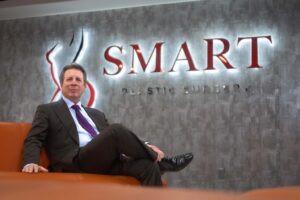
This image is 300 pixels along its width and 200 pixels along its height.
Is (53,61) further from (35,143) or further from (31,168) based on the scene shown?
(31,168)

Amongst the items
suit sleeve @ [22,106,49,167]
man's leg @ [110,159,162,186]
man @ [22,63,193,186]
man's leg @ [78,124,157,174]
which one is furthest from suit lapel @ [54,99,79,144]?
man's leg @ [110,159,162,186]

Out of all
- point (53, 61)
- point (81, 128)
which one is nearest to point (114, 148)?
point (81, 128)

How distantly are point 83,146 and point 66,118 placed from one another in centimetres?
30

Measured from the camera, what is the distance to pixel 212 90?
172 inches

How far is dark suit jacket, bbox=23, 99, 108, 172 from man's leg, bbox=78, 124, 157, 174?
0.18m

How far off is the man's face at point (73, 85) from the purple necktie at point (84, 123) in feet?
0.30

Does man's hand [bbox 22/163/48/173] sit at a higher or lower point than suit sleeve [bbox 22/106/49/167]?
lower

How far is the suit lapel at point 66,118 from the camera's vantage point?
258 centimetres

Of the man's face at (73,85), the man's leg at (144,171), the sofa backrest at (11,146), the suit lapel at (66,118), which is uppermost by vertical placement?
→ the man's face at (73,85)

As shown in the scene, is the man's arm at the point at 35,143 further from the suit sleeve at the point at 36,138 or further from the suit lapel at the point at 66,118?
the suit lapel at the point at 66,118

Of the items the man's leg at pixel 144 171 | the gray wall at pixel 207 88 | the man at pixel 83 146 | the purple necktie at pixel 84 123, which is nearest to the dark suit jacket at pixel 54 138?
the man at pixel 83 146

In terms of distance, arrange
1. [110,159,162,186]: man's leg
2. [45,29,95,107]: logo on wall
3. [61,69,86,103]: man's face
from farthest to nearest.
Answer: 1. [45,29,95,107]: logo on wall
2. [61,69,86,103]: man's face
3. [110,159,162,186]: man's leg

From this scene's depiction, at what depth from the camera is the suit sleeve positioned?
2355 millimetres

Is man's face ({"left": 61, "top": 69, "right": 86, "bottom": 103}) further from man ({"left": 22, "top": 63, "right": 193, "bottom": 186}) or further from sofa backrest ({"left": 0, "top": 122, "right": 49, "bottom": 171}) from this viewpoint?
sofa backrest ({"left": 0, "top": 122, "right": 49, "bottom": 171})
